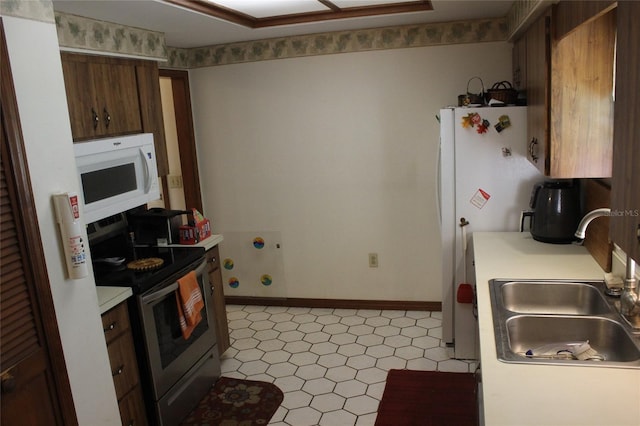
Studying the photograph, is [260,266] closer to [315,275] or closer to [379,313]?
[315,275]

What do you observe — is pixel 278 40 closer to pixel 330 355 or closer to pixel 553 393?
pixel 330 355

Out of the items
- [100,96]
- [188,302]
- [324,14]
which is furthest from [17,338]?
[324,14]

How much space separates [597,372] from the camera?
1.57m

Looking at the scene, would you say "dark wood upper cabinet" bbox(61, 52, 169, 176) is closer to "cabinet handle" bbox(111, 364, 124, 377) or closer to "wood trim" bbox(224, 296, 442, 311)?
"cabinet handle" bbox(111, 364, 124, 377)

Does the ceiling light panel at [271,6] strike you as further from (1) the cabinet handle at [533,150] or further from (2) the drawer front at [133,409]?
(2) the drawer front at [133,409]

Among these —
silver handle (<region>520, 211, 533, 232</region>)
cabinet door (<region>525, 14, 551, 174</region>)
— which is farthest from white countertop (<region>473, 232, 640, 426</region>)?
silver handle (<region>520, 211, 533, 232</region>)

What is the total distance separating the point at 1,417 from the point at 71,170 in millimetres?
889

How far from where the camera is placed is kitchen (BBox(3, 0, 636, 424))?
3787mm

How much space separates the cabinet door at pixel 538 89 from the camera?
86.9 inches

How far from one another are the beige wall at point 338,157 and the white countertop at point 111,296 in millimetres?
1970

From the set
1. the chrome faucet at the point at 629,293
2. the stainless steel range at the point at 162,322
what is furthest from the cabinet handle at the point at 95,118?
the chrome faucet at the point at 629,293

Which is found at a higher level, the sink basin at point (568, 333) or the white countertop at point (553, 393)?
the white countertop at point (553, 393)

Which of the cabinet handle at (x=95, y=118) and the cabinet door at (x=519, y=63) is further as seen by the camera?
the cabinet door at (x=519, y=63)

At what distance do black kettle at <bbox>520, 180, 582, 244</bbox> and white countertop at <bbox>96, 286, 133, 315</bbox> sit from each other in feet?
7.17
